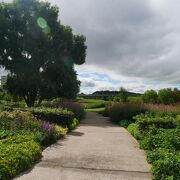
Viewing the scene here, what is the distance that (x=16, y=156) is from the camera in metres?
7.38

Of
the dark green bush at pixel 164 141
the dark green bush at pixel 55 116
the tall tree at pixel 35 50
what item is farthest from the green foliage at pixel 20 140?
the tall tree at pixel 35 50

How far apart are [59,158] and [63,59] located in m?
24.3

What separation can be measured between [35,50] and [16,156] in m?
23.5

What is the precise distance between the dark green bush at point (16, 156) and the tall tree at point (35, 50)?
66.9 ft

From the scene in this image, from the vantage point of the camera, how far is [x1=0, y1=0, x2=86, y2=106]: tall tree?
29.6 metres

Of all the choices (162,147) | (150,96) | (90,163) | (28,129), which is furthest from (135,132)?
(150,96)

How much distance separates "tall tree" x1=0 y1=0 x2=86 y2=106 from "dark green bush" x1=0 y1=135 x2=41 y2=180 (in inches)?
803

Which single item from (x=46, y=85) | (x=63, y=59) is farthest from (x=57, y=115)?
(x=63, y=59)

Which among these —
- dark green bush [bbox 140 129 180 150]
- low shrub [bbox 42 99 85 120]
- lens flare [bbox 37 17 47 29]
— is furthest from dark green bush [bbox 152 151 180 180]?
lens flare [bbox 37 17 47 29]

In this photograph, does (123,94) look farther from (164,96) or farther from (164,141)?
(164,141)

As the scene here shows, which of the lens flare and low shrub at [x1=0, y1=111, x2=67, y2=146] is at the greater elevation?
the lens flare

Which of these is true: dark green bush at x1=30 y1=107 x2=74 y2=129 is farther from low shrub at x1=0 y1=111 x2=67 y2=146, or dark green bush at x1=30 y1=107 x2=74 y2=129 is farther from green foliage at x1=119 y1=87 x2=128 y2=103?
green foliage at x1=119 y1=87 x2=128 y2=103

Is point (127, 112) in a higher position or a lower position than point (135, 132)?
higher

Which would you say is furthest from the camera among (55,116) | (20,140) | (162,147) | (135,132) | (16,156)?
(55,116)
